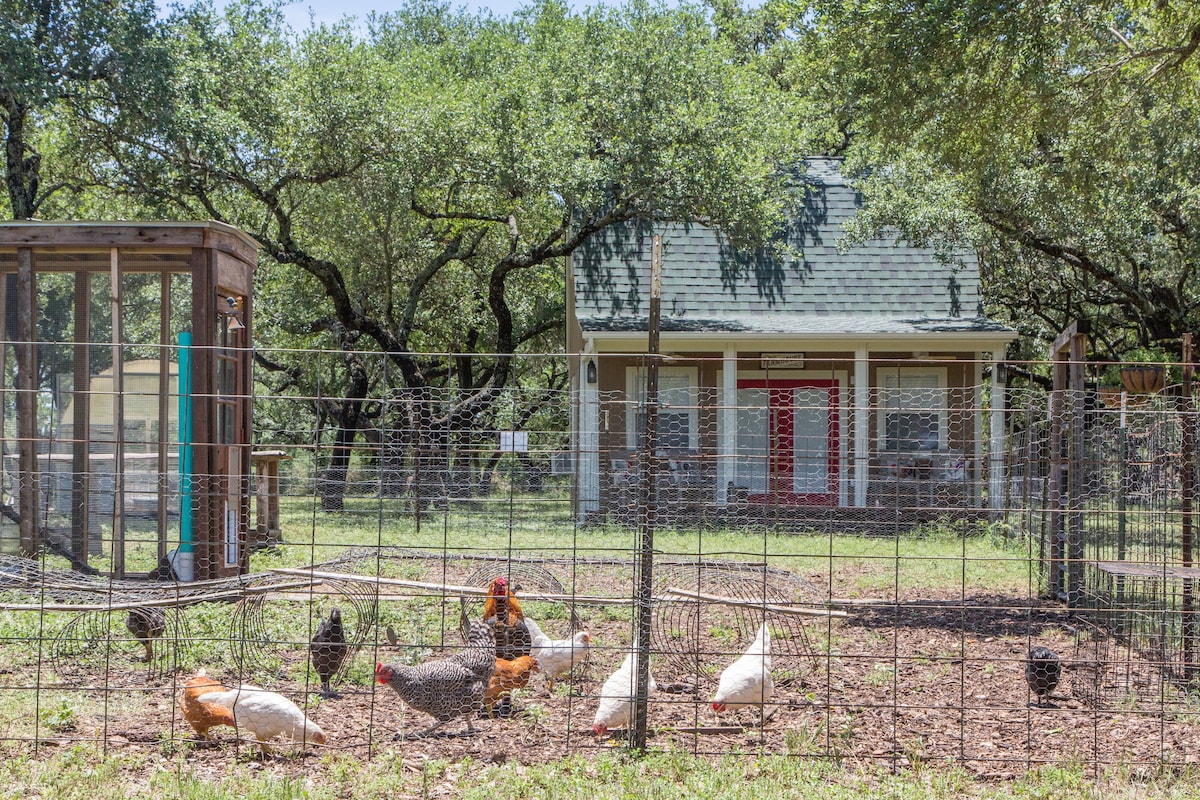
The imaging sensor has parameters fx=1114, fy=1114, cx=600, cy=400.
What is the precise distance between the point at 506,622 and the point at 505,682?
737 millimetres

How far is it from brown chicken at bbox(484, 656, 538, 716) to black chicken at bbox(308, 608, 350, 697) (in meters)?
0.83

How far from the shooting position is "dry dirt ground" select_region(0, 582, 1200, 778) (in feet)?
16.9

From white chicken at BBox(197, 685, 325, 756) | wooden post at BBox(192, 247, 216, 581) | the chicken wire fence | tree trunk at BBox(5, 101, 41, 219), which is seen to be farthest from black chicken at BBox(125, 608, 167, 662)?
tree trunk at BBox(5, 101, 41, 219)

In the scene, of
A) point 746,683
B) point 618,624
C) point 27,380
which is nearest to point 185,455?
point 27,380

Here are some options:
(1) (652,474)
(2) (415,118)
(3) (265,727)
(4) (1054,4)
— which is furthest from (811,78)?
(3) (265,727)

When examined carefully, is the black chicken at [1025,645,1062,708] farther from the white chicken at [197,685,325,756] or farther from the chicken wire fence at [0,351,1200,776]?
the white chicken at [197,685,325,756]

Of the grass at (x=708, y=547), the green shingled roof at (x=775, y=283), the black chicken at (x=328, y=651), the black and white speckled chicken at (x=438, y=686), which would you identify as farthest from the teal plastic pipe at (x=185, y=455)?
the green shingled roof at (x=775, y=283)

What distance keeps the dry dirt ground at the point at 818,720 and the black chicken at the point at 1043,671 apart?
13cm

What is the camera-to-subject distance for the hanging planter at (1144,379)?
7.70 m

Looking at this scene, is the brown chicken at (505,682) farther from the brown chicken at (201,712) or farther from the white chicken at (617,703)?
the brown chicken at (201,712)

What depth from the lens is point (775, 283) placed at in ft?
57.0

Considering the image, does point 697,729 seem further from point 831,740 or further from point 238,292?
point 238,292

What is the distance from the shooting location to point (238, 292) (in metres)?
9.85

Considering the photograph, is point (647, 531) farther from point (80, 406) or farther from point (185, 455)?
point (80, 406)
